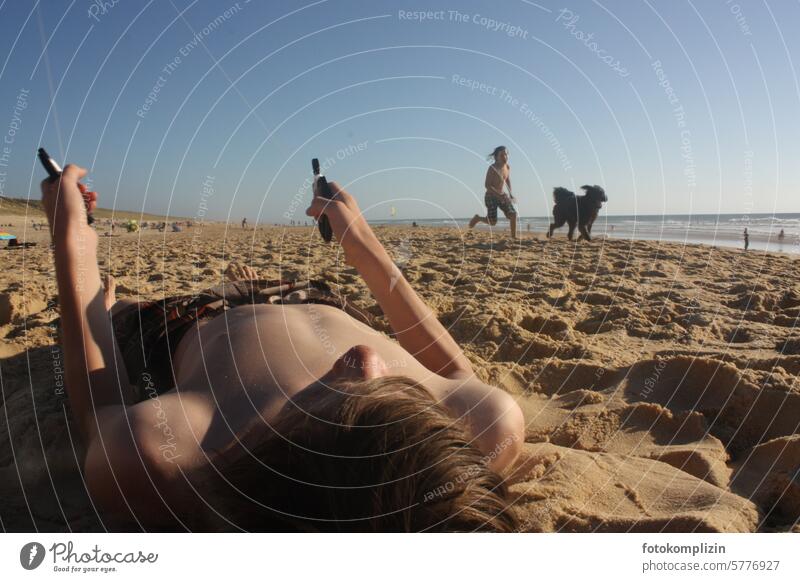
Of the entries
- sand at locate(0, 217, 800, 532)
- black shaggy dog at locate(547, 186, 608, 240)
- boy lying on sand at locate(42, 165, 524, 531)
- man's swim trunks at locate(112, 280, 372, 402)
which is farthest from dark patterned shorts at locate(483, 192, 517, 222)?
boy lying on sand at locate(42, 165, 524, 531)

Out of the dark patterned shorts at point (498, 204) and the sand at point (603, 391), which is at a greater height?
the dark patterned shorts at point (498, 204)

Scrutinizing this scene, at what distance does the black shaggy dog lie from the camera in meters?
9.61

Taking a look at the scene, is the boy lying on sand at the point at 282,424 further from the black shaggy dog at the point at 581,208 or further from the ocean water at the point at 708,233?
the black shaggy dog at the point at 581,208

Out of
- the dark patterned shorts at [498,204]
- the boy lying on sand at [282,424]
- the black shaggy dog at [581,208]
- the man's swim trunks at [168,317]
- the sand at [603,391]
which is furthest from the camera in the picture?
the black shaggy dog at [581,208]

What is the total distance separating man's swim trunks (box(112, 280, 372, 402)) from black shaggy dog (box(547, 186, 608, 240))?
7.96 m

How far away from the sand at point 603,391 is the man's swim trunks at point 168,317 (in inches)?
13.0

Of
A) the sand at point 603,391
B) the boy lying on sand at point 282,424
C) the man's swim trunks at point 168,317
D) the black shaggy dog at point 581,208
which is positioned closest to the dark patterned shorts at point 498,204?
the black shaggy dog at point 581,208

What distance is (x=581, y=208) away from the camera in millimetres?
9781

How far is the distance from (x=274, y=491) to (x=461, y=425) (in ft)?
1.64

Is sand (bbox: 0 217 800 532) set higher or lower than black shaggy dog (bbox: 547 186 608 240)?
lower

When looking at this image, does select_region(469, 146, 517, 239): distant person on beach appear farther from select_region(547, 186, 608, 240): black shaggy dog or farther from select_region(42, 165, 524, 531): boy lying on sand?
select_region(42, 165, 524, 531): boy lying on sand

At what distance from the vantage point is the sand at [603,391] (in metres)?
1.56

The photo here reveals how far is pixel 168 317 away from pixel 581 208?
9.00 metres

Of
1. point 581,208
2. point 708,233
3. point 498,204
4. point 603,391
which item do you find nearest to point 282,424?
point 603,391
